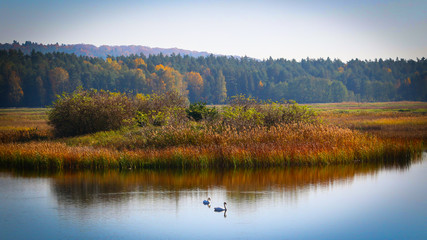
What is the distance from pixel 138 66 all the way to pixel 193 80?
2371 cm

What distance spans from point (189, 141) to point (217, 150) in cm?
258

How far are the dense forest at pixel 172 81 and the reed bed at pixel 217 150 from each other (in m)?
106

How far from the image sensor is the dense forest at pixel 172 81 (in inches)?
5220

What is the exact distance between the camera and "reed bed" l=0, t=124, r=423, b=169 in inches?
989

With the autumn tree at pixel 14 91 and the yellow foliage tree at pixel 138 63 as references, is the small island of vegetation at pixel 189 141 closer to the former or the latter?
the autumn tree at pixel 14 91

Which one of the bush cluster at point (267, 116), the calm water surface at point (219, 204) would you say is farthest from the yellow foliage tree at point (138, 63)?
the calm water surface at point (219, 204)

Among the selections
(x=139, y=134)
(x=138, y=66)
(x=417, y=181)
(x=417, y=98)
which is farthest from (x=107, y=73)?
(x=417, y=181)

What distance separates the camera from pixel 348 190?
68.6ft

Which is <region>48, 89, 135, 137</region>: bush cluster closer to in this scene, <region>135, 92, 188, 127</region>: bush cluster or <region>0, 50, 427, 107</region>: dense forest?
<region>135, 92, 188, 127</region>: bush cluster

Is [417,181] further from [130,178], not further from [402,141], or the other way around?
[130,178]

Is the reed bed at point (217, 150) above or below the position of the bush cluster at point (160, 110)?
below

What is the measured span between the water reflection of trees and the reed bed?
836 mm

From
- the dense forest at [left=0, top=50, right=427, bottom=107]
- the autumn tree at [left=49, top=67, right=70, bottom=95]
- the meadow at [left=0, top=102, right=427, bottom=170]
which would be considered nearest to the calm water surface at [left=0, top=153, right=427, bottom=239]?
the meadow at [left=0, top=102, right=427, bottom=170]

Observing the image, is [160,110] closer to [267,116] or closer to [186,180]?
[267,116]
